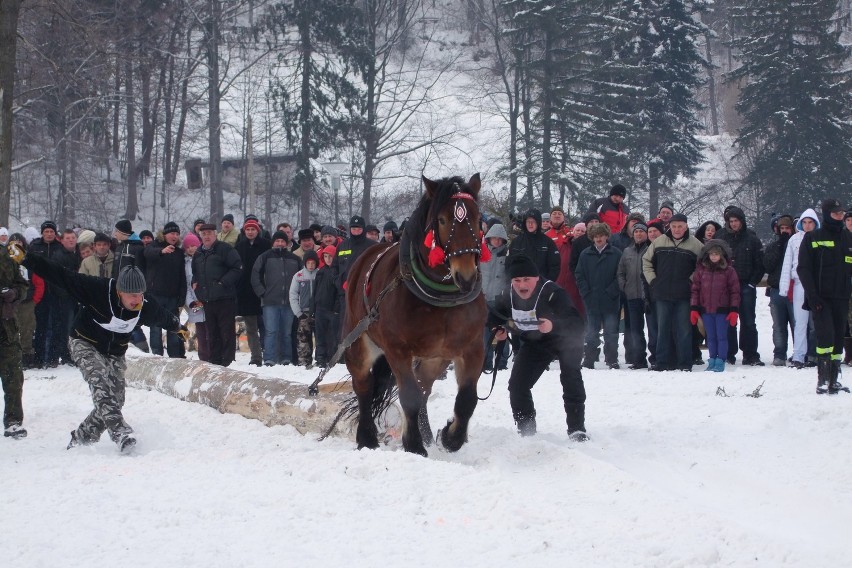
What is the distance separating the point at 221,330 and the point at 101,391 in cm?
509

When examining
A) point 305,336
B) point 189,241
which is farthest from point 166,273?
point 305,336

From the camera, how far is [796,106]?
32750mm

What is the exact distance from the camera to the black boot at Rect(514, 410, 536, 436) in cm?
761

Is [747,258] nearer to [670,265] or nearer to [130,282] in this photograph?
[670,265]

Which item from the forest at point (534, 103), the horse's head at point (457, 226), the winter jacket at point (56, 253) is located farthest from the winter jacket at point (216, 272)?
the forest at point (534, 103)

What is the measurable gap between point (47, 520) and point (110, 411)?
2.65 m

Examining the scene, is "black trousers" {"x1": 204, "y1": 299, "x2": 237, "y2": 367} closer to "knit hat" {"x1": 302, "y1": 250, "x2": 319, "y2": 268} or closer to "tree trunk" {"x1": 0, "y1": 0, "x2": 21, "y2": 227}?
"knit hat" {"x1": 302, "y1": 250, "x2": 319, "y2": 268}

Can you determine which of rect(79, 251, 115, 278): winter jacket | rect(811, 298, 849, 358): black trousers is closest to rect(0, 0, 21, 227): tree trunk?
rect(79, 251, 115, 278): winter jacket

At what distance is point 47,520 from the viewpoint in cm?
480

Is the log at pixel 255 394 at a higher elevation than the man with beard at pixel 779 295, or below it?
below

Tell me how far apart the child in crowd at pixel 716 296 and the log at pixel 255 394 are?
5354mm

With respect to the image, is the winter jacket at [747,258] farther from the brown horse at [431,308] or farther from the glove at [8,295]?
the glove at [8,295]

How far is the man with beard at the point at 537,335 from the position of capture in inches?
291

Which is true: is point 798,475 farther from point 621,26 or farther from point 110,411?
point 621,26
